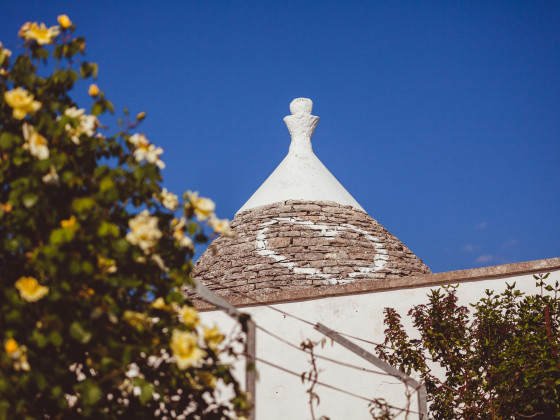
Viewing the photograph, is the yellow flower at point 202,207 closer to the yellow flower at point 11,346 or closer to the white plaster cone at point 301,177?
the yellow flower at point 11,346

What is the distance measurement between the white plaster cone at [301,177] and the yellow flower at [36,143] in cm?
1062

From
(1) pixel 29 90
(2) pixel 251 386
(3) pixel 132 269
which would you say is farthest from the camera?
(2) pixel 251 386

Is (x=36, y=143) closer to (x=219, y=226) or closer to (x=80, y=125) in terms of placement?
(x=80, y=125)

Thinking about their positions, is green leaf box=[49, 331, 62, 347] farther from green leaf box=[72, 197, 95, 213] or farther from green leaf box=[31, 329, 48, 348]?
green leaf box=[72, 197, 95, 213]

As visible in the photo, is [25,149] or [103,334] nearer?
[103,334]

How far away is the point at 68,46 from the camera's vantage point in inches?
117

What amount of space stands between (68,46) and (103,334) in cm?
132

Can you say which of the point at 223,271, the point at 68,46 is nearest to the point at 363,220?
the point at 223,271

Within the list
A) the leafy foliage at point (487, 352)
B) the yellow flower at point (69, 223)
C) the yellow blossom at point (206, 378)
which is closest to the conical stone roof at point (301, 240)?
the leafy foliage at point (487, 352)

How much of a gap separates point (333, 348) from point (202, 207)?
516cm

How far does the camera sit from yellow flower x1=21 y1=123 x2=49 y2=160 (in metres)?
2.63

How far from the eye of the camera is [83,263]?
2.44 metres

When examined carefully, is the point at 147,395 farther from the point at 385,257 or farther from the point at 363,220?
the point at 363,220

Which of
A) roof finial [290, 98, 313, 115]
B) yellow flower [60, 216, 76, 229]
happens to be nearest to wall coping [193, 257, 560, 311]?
→ yellow flower [60, 216, 76, 229]
